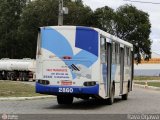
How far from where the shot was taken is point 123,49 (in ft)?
92.4

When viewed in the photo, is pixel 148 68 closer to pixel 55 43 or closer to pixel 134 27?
pixel 134 27

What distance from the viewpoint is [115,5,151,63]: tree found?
84.4 m

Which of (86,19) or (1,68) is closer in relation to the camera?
(1,68)

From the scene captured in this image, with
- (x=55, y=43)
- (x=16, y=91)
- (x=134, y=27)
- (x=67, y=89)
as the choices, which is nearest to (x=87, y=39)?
(x=55, y=43)

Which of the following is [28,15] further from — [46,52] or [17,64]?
[46,52]

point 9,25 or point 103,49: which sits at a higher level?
point 9,25

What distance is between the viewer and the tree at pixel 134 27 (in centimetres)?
8444

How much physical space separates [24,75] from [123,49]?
122 ft

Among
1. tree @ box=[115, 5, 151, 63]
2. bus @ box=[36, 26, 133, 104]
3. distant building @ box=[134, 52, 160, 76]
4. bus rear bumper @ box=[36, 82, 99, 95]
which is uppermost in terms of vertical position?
tree @ box=[115, 5, 151, 63]

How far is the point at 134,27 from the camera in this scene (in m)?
86.8

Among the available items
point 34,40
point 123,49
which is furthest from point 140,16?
point 123,49

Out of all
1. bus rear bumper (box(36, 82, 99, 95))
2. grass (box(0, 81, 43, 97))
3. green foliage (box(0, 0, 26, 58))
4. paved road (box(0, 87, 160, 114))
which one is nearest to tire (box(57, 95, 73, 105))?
paved road (box(0, 87, 160, 114))


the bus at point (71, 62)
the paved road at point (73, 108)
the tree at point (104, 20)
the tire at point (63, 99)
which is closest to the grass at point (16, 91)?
the paved road at point (73, 108)

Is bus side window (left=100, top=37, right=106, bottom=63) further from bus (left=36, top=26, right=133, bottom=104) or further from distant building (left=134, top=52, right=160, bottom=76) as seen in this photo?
distant building (left=134, top=52, right=160, bottom=76)
